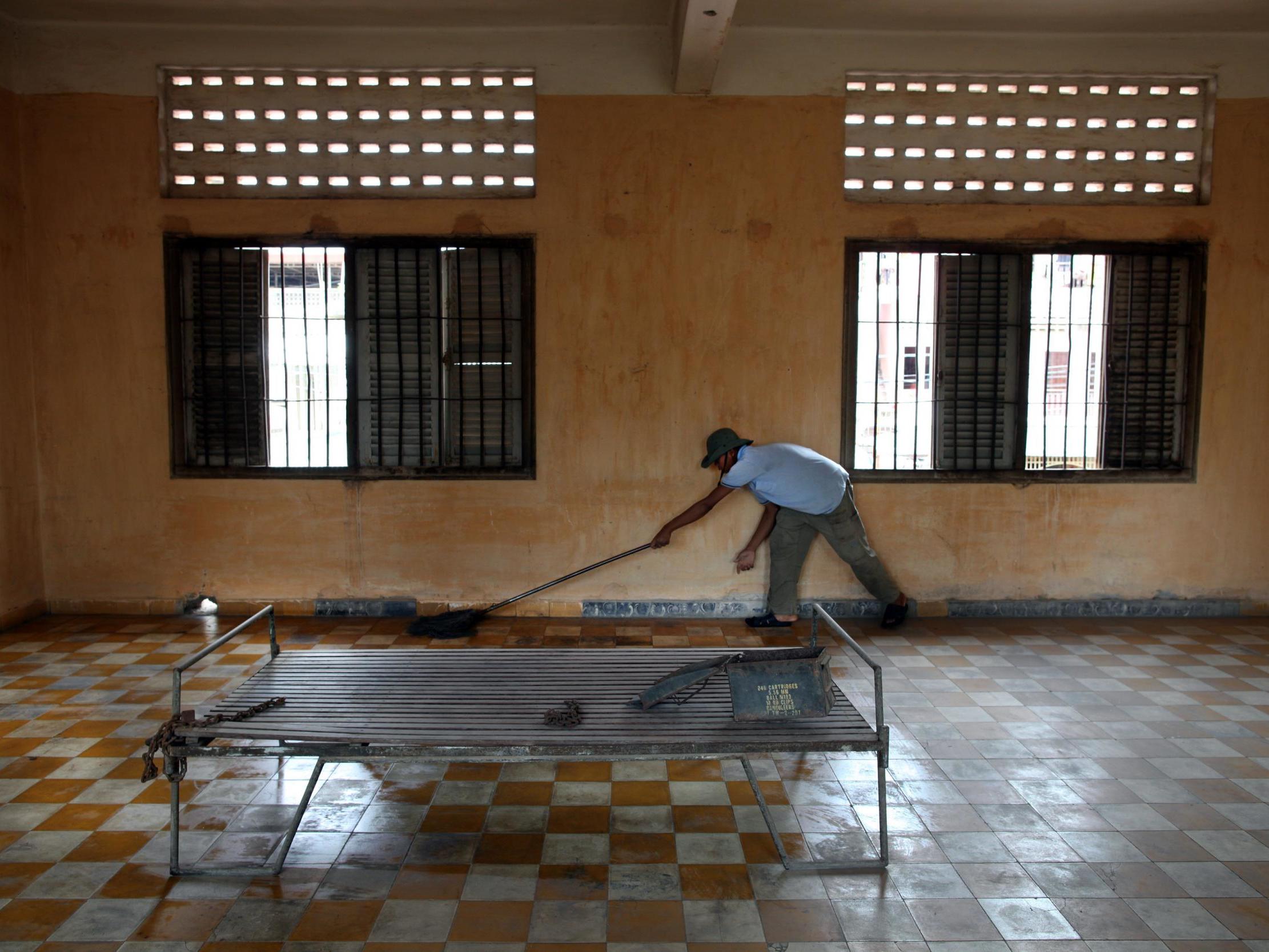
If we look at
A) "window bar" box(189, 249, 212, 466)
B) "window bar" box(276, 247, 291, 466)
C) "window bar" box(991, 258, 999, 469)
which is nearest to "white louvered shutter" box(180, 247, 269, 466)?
"window bar" box(189, 249, 212, 466)

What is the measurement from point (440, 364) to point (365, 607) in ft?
5.69

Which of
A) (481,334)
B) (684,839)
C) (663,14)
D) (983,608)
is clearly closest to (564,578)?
(481,334)

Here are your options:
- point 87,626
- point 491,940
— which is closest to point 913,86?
point 491,940

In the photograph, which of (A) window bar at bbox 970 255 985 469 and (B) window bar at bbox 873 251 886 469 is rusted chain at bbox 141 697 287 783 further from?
(A) window bar at bbox 970 255 985 469

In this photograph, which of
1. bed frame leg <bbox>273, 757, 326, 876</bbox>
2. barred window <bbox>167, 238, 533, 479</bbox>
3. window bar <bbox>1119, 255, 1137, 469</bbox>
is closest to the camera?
bed frame leg <bbox>273, 757, 326, 876</bbox>

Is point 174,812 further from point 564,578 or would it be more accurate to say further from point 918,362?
point 918,362

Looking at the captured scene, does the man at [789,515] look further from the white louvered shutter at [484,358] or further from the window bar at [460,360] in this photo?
the window bar at [460,360]

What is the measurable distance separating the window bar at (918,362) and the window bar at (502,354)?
9.20 feet

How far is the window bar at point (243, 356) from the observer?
19.6ft

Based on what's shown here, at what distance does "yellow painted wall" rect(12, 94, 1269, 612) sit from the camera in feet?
19.1

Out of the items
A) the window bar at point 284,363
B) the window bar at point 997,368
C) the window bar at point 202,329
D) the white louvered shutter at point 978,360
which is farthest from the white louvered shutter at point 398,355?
the window bar at point 997,368

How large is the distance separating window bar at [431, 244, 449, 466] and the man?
1.60m

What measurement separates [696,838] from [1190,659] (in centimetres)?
368

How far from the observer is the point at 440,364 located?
5973mm
